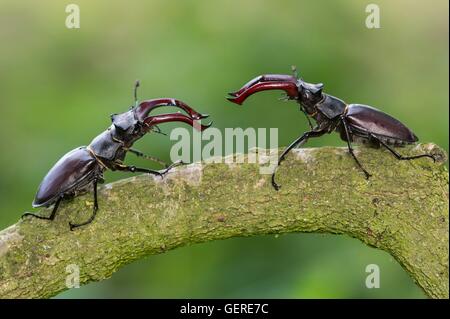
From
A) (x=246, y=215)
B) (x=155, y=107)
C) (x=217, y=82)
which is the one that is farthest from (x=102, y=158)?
(x=217, y=82)

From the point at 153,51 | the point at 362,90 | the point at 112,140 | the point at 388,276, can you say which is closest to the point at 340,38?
the point at 362,90

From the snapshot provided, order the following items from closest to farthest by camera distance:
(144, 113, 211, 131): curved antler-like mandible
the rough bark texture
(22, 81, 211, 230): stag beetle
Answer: the rough bark texture, (144, 113, 211, 131): curved antler-like mandible, (22, 81, 211, 230): stag beetle

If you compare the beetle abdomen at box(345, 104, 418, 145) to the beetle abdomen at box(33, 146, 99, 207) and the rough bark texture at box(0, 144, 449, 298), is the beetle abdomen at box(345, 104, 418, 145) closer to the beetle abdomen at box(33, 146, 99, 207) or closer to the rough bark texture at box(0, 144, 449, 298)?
the rough bark texture at box(0, 144, 449, 298)

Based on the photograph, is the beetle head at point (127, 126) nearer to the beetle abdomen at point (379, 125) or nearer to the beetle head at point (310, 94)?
the beetle head at point (310, 94)

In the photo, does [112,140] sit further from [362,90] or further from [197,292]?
[362,90]

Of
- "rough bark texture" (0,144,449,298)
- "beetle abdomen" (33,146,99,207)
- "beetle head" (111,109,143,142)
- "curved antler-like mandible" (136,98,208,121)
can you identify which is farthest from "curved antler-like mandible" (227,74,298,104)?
"beetle abdomen" (33,146,99,207)
